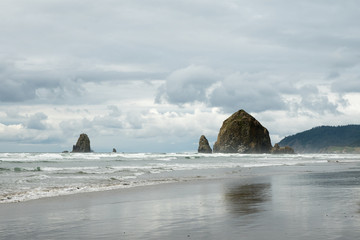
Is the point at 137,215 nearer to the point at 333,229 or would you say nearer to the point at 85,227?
the point at 85,227

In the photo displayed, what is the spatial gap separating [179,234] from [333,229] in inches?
138

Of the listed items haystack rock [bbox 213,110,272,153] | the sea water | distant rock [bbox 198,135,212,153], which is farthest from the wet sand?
distant rock [bbox 198,135,212,153]

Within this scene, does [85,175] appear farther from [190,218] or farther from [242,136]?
[242,136]

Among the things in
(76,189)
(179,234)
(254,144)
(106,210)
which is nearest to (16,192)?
(76,189)

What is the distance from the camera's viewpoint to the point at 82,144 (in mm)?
182750

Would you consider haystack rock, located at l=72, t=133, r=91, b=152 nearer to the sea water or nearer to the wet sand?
the sea water

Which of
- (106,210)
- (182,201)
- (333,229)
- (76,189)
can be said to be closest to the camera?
(333,229)

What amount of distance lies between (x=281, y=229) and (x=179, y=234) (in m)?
2.38

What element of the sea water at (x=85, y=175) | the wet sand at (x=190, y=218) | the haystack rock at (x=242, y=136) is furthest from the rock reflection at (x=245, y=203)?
the haystack rock at (x=242, y=136)

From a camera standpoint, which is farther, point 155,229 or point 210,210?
point 210,210

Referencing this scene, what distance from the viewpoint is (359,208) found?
458 inches

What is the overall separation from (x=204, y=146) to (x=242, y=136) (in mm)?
19498

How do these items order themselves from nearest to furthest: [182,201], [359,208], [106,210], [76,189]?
[359,208], [106,210], [182,201], [76,189]

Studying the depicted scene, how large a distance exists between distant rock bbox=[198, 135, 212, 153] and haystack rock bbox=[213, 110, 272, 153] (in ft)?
15.9
